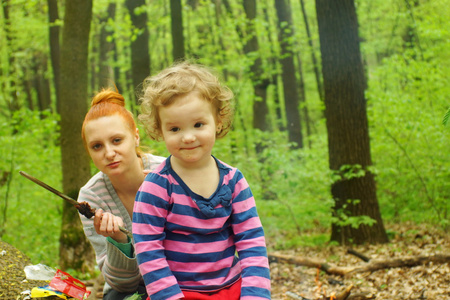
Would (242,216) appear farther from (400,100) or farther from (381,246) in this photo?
(400,100)

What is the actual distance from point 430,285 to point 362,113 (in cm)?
301

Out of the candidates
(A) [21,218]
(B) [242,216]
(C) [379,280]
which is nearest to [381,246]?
(C) [379,280]

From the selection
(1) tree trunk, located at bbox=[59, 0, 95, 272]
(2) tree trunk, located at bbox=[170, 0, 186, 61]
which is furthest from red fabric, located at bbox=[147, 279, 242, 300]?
(2) tree trunk, located at bbox=[170, 0, 186, 61]

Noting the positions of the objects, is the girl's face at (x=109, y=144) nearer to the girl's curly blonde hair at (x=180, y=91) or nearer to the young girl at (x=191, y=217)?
the girl's curly blonde hair at (x=180, y=91)

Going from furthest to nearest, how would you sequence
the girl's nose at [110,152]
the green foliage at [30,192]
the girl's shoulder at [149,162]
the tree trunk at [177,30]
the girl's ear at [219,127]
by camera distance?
the tree trunk at [177,30] → the green foliage at [30,192] → the girl's shoulder at [149,162] → the girl's nose at [110,152] → the girl's ear at [219,127]

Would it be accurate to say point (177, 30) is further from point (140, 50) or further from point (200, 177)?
point (200, 177)

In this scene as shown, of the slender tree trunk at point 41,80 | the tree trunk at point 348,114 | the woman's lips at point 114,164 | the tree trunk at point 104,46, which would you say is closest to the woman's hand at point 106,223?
the woman's lips at point 114,164

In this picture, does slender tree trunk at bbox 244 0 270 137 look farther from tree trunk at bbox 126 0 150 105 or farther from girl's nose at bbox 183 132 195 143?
girl's nose at bbox 183 132 195 143

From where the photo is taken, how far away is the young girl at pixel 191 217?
2102mm

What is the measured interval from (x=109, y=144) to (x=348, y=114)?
510 cm

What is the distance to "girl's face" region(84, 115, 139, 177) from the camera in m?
2.58

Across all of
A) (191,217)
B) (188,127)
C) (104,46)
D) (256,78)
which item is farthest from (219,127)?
(104,46)

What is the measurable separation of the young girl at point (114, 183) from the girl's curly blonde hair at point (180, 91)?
316 millimetres

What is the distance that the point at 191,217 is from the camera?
2143 mm
